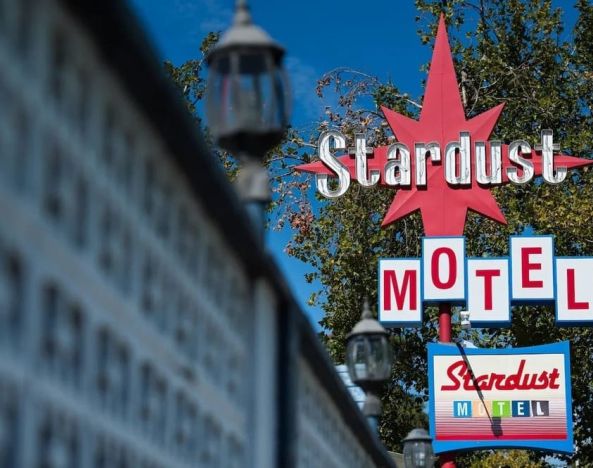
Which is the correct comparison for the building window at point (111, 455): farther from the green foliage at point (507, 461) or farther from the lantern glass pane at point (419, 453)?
the green foliage at point (507, 461)

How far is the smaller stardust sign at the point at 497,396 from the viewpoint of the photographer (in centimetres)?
2281

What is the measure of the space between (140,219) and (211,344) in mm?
937

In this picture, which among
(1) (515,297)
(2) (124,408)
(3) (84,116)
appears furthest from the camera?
(1) (515,297)

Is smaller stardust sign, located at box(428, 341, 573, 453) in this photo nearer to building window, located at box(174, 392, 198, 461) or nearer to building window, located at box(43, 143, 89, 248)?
building window, located at box(174, 392, 198, 461)

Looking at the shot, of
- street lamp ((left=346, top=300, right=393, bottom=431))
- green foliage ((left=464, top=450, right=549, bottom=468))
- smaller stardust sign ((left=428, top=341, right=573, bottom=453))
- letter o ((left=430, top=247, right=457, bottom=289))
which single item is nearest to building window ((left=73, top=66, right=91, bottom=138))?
street lamp ((left=346, top=300, right=393, bottom=431))

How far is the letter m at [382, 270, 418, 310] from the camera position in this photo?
23.9 m

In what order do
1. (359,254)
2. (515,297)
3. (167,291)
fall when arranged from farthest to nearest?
(359,254)
(515,297)
(167,291)

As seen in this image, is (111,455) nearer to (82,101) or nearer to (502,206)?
(82,101)

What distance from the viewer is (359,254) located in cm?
3028

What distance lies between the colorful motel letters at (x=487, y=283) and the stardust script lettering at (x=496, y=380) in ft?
3.38

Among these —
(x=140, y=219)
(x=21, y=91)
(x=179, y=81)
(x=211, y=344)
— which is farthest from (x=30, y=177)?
(x=179, y=81)

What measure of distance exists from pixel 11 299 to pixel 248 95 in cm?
286

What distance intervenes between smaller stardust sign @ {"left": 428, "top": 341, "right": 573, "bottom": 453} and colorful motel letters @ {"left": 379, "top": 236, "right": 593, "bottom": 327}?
2.92 feet

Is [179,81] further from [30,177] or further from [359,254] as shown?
[30,177]
